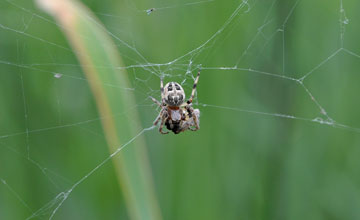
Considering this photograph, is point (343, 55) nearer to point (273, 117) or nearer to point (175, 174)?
point (273, 117)

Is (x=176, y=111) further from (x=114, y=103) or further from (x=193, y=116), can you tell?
(x=114, y=103)

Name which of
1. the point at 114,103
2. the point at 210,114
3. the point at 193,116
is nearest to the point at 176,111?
the point at 193,116

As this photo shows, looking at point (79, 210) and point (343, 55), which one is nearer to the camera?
point (79, 210)

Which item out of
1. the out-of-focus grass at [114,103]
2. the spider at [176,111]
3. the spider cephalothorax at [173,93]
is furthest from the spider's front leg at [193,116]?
the out-of-focus grass at [114,103]

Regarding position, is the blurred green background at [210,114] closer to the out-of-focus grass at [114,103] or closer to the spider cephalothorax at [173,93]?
the spider cephalothorax at [173,93]

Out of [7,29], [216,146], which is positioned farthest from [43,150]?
[216,146]

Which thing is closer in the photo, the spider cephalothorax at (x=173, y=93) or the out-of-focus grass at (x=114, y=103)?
the out-of-focus grass at (x=114, y=103)
